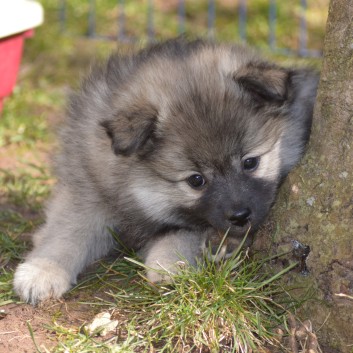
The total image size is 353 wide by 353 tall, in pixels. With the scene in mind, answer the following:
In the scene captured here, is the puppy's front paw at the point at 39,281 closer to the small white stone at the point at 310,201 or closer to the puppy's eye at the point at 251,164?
the puppy's eye at the point at 251,164

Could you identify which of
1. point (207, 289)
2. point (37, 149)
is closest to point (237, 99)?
point (207, 289)

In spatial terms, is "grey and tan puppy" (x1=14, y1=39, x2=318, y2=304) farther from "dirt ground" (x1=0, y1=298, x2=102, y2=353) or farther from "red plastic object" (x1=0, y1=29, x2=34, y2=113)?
"red plastic object" (x1=0, y1=29, x2=34, y2=113)

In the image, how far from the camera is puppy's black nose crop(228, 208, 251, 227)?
2.74 m

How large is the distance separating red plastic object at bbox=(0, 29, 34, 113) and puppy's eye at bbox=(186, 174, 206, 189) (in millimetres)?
2172

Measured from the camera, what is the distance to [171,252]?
115 inches

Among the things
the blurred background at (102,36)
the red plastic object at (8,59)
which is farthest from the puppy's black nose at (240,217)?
the red plastic object at (8,59)

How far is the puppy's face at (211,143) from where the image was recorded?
2775mm

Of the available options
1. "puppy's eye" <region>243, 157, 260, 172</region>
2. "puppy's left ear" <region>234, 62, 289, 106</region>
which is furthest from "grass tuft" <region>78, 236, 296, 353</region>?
"puppy's left ear" <region>234, 62, 289, 106</region>

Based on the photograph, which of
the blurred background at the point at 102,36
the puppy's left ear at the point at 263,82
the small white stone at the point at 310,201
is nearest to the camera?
the small white stone at the point at 310,201

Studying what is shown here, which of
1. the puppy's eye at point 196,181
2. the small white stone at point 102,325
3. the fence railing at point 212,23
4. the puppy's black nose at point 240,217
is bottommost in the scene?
the fence railing at point 212,23

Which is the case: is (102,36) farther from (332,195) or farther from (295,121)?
(332,195)

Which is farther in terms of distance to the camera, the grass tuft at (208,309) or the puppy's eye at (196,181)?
the puppy's eye at (196,181)

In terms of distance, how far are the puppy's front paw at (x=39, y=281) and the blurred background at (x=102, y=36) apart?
141cm

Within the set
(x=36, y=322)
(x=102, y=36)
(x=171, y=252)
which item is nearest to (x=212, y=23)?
(x=102, y=36)
